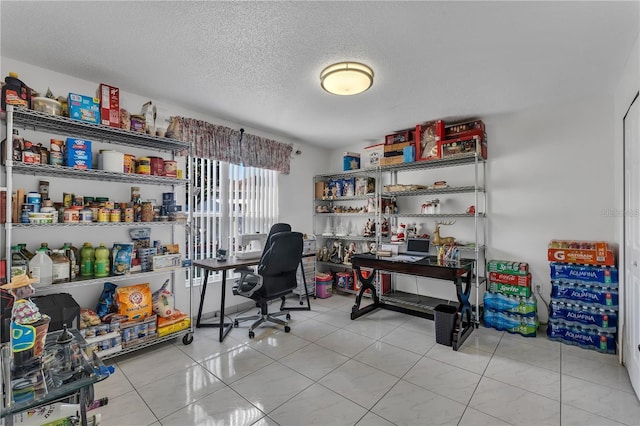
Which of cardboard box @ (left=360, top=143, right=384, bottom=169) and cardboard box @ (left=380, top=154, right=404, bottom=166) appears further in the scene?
cardboard box @ (left=360, top=143, right=384, bottom=169)

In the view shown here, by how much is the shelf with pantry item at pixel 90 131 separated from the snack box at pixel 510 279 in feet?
11.7

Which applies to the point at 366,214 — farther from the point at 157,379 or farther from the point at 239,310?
the point at 157,379

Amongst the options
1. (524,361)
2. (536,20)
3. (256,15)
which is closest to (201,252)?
(256,15)

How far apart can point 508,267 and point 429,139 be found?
173cm

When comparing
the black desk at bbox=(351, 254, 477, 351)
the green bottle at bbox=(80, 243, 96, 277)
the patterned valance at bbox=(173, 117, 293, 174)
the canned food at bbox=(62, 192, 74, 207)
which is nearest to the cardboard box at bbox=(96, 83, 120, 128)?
the patterned valance at bbox=(173, 117, 293, 174)

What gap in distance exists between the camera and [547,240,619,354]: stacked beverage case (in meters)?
2.57

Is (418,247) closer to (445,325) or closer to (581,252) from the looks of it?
(445,325)

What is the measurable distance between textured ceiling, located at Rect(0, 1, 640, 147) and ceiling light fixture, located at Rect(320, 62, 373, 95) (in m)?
0.07

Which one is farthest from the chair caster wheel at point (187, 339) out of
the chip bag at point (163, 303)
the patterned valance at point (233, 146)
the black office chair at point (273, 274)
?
the patterned valance at point (233, 146)

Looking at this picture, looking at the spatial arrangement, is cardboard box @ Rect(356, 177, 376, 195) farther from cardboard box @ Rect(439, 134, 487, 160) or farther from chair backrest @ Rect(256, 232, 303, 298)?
chair backrest @ Rect(256, 232, 303, 298)

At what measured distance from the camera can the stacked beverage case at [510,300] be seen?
9.65 feet

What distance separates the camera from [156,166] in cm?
278

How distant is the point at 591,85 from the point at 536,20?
4.80ft

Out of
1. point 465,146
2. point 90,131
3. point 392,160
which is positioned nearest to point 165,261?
point 90,131
